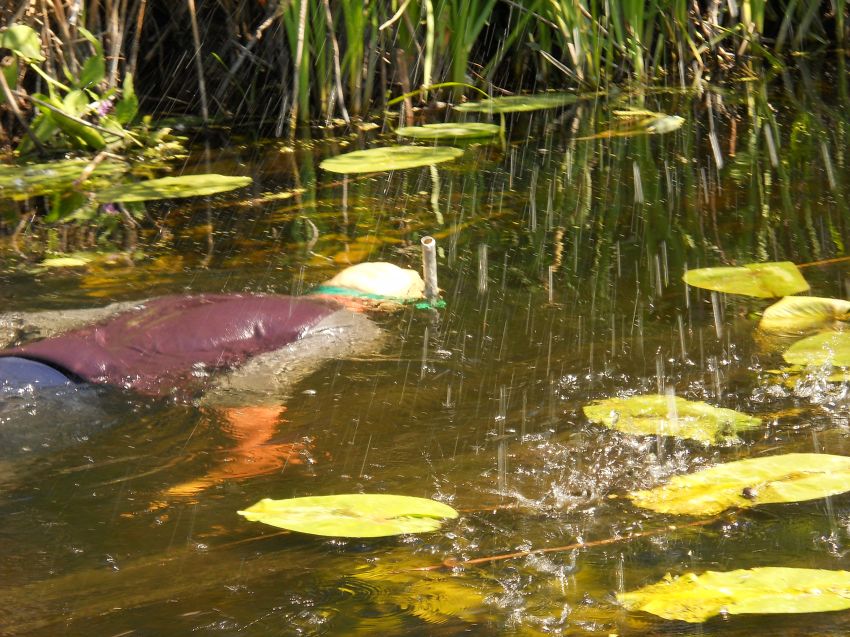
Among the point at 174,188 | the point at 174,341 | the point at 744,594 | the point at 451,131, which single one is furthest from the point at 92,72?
the point at 744,594

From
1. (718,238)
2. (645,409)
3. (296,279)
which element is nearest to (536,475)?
(645,409)

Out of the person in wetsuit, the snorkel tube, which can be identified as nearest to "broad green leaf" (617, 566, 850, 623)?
the person in wetsuit

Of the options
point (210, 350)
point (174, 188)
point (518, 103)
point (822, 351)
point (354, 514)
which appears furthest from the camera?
point (518, 103)

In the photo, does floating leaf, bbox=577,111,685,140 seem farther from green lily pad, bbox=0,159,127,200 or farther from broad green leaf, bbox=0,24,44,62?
broad green leaf, bbox=0,24,44,62

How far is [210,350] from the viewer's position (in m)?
2.45

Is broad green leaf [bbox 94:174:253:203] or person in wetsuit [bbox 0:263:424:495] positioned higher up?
broad green leaf [bbox 94:174:253:203]

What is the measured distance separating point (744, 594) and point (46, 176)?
11.9 ft

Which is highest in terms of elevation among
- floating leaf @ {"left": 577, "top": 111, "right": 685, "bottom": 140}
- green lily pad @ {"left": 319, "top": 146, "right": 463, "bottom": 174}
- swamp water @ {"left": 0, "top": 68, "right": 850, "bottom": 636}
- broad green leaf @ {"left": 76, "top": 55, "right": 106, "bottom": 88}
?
broad green leaf @ {"left": 76, "top": 55, "right": 106, "bottom": 88}

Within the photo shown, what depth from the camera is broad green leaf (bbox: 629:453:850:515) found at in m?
1.71

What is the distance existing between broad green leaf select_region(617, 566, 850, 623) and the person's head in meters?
1.49

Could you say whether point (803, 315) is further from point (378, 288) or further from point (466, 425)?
point (378, 288)

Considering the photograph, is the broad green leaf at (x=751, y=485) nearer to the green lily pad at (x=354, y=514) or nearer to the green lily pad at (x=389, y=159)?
the green lily pad at (x=354, y=514)

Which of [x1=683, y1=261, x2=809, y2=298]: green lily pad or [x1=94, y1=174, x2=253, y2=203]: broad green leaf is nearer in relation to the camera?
[x1=683, y1=261, x2=809, y2=298]: green lily pad

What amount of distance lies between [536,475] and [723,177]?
A: 7.85 feet
